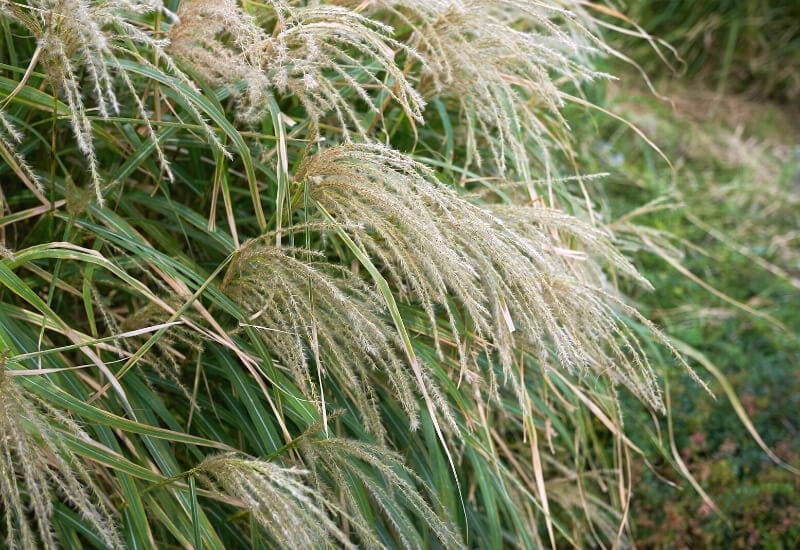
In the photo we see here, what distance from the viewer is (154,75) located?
170 cm

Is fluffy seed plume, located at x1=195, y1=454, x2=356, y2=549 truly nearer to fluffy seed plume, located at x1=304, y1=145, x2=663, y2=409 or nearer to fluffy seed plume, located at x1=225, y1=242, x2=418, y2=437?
fluffy seed plume, located at x1=225, y1=242, x2=418, y2=437

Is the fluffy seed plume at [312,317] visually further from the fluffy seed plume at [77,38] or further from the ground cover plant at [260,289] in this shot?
the fluffy seed plume at [77,38]

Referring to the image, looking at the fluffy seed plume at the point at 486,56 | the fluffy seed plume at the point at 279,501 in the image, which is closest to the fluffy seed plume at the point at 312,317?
the fluffy seed plume at the point at 279,501

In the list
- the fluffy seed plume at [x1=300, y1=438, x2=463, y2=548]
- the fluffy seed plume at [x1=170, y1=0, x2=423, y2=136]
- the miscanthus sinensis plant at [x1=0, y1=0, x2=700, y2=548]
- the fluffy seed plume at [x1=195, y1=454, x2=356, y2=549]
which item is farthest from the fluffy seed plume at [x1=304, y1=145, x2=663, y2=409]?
the fluffy seed plume at [x1=195, y1=454, x2=356, y2=549]

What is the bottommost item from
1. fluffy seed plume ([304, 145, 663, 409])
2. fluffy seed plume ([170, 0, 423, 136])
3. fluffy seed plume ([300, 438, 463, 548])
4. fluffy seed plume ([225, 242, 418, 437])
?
fluffy seed plume ([300, 438, 463, 548])

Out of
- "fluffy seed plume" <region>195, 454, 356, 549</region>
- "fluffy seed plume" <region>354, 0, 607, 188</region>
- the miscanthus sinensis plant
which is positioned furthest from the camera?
"fluffy seed plume" <region>354, 0, 607, 188</region>

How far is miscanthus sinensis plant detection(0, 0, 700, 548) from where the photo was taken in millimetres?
1521

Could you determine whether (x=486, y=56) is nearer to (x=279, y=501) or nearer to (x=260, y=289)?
(x=260, y=289)

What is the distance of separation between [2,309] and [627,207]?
297cm

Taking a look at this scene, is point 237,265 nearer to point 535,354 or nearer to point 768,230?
point 535,354

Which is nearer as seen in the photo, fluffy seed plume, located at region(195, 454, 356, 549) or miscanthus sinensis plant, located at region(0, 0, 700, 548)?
fluffy seed plume, located at region(195, 454, 356, 549)

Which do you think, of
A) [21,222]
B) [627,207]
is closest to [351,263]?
[21,222]

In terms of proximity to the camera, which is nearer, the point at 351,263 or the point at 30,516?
the point at 30,516

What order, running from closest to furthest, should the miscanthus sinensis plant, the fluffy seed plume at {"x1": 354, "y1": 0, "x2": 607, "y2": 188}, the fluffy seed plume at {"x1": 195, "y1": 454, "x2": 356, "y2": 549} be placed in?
the fluffy seed plume at {"x1": 195, "y1": 454, "x2": 356, "y2": 549} < the miscanthus sinensis plant < the fluffy seed plume at {"x1": 354, "y1": 0, "x2": 607, "y2": 188}
